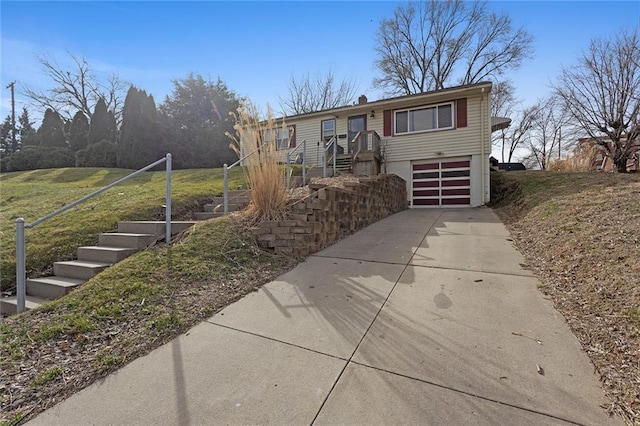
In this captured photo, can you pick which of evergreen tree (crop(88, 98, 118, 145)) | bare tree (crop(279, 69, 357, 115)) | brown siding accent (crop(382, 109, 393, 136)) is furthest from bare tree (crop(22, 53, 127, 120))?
brown siding accent (crop(382, 109, 393, 136))

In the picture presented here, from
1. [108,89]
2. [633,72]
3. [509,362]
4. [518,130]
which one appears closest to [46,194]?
[509,362]

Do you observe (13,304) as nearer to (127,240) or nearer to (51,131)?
(127,240)

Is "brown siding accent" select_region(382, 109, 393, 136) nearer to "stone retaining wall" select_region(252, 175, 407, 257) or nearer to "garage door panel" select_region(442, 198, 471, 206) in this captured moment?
"garage door panel" select_region(442, 198, 471, 206)

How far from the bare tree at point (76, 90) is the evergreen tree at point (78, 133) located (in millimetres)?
4453

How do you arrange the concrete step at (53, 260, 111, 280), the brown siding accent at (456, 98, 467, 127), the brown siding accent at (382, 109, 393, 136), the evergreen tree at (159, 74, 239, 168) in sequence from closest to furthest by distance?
the concrete step at (53, 260, 111, 280)
the brown siding accent at (456, 98, 467, 127)
the brown siding accent at (382, 109, 393, 136)
the evergreen tree at (159, 74, 239, 168)

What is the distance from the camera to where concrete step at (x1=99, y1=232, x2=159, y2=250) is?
4.13m

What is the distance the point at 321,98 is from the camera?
25469mm

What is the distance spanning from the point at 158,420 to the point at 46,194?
378 inches

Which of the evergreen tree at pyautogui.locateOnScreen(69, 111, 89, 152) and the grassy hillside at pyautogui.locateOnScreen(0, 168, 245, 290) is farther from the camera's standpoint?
the evergreen tree at pyautogui.locateOnScreen(69, 111, 89, 152)

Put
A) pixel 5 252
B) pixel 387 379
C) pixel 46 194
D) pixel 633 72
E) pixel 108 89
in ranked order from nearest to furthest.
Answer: pixel 387 379 → pixel 5 252 → pixel 46 194 → pixel 633 72 → pixel 108 89

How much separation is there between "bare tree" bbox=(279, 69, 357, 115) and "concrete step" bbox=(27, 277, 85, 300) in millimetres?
23397

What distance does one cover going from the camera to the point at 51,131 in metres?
23.2

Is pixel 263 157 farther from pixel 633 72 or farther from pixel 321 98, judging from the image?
pixel 321 98

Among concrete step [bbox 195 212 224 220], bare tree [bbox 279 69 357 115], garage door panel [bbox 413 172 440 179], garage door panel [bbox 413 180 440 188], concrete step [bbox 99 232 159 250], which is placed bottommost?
concrete step [bbox 99 232 159 250]
